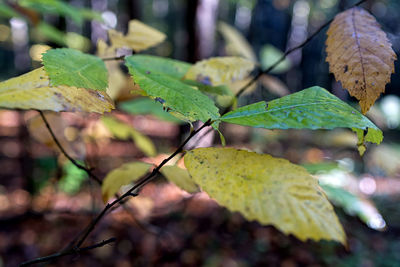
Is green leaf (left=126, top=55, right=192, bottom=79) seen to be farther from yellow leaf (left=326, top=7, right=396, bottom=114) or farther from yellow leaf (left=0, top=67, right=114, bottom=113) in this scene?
yellow leaf (left=326, top=7, right=396, bottom=114)

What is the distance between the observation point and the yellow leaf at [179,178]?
0.65 meters

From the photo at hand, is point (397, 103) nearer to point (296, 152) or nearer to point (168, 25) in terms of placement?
point (296, 152)

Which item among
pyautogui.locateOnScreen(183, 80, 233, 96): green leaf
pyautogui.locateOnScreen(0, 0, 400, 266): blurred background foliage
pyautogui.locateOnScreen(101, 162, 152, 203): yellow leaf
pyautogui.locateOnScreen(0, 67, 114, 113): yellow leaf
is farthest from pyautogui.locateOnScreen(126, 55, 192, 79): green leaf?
pyautogui.locateOnScreen(0, 0, 400, 266): blurred background foliage

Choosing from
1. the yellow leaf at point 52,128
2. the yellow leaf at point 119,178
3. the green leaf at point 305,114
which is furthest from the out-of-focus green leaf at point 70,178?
the green leaf at point 305,114

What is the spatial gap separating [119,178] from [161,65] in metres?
0.32

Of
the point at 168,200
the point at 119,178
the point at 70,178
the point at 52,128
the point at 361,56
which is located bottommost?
the point at 168,200

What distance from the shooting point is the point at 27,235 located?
2.66m

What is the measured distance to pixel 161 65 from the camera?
1.91 feet

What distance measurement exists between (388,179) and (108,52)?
18.7 ft

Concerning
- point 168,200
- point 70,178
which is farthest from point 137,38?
point 70,178

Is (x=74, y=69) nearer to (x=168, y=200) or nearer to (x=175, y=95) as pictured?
(x=175, y=95)

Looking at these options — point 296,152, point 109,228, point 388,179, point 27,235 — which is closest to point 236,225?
point 109,228

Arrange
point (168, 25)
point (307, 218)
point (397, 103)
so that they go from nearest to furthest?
1. point (307, 218)
2. point (397, 103)
3. point (168, 25)

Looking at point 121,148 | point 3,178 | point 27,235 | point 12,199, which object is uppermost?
point 27,235
